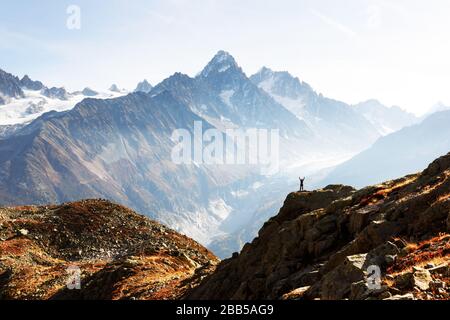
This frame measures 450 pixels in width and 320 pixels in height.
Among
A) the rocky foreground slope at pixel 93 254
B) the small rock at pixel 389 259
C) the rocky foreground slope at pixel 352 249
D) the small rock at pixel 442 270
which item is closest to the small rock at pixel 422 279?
the rocky foreground slope at pixel 352 249

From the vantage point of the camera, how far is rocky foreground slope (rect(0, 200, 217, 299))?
48.2m

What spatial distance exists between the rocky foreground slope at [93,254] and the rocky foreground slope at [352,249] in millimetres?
9867

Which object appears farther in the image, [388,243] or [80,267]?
[80,267]

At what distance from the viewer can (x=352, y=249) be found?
26.7 meters

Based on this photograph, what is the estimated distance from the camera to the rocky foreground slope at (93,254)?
158ft

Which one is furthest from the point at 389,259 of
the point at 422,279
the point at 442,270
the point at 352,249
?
the point at 352,249

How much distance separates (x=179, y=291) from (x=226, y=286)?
7428 mm

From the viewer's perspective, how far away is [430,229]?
83.5 feet

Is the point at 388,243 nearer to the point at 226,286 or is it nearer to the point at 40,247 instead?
the point at 226,286

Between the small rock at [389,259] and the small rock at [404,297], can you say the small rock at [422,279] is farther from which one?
the small rock at [389,259]

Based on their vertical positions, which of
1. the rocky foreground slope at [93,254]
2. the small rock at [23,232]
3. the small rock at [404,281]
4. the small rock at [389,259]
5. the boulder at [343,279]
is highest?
the small rock at [404,281]

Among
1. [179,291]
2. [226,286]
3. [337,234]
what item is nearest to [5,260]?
[179,291]
